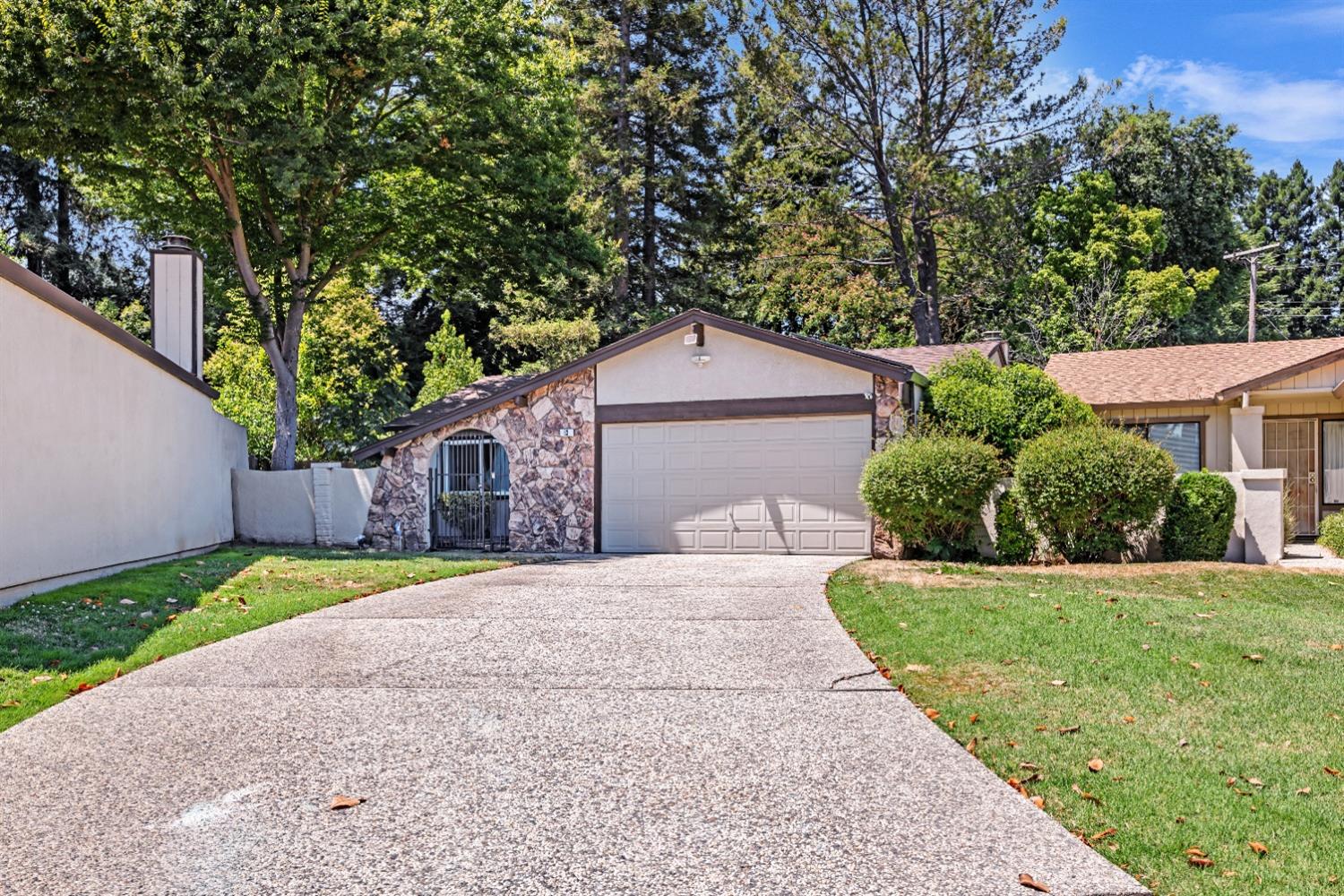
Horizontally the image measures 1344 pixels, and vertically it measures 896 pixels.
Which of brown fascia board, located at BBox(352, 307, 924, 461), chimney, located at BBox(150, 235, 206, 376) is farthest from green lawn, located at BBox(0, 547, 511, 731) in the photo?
chimney, located at BBox(150, 235, 206, 376)

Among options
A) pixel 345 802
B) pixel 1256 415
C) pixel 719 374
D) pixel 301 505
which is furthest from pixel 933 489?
pixel 301 505

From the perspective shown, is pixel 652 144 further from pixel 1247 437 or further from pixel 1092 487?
pixel 1092 487

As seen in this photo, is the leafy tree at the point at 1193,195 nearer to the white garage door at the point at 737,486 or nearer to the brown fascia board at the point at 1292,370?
the brown fascia board at the point at 1292,370

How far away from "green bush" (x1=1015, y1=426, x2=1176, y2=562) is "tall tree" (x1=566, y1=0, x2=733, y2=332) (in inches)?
674

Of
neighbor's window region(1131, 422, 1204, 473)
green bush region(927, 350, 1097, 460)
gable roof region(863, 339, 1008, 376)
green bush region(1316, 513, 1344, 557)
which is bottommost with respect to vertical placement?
green bush region(1316, 513, 1344, 557)

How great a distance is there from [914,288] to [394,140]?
1494 centimetres

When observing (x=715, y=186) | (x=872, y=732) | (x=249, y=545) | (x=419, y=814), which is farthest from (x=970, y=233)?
(x=419, y=814)

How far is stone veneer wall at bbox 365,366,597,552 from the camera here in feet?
51.0

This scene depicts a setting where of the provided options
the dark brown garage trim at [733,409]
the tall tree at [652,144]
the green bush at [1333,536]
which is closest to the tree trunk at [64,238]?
the tall tree at [652,144]

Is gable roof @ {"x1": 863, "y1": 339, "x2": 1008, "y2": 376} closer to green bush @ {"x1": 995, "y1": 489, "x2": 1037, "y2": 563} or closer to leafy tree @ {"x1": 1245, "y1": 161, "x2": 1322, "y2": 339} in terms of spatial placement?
green bush @ {"x1": 995, "y1": 489, "x2": 1037, "y2": 563}

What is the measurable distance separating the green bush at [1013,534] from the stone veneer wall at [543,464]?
21.5 feet

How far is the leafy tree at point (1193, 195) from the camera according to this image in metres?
31.4

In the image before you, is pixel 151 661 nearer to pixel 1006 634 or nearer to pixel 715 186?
pixel 1006 634

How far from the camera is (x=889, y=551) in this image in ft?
44.0
